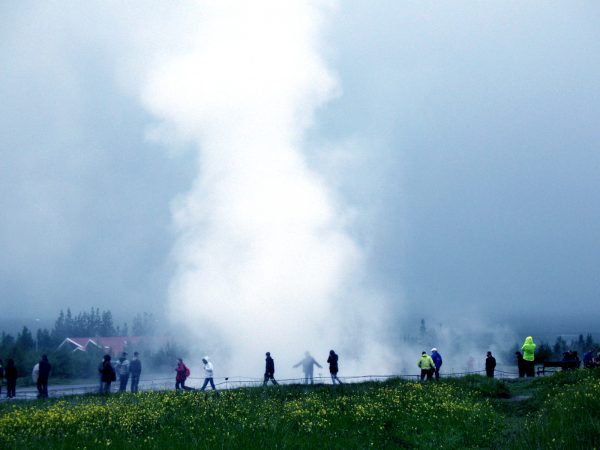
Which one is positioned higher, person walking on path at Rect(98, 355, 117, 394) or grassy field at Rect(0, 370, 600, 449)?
person walking on path at Rect(98, 355, 117, 394)

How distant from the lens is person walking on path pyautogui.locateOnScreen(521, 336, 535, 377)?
30633 mm

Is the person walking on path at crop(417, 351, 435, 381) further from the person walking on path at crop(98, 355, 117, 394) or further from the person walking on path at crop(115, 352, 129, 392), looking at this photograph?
the person walking on path at crop(98, 355, 117, 394)

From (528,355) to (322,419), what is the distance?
1480 centimetres

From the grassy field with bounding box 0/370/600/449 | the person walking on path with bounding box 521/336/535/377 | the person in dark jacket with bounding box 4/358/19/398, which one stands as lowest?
the grassy field with bounding box 0/370/600/449

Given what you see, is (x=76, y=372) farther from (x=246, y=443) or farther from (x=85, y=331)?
(x=85, y=331)

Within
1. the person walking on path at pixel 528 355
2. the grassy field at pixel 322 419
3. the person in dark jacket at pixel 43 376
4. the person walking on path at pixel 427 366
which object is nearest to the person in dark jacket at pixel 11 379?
the person in dark jacket at pixel 43 376

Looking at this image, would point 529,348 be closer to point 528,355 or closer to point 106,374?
point 528,355

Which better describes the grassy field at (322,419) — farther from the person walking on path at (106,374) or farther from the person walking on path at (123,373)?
the person walking on path at (123,373)

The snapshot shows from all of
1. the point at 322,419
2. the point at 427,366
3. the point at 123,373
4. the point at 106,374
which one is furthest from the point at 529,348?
the point at 106,374

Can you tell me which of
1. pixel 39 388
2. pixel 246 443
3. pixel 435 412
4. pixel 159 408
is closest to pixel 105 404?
pixel 159 408

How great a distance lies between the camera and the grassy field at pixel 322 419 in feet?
57.0

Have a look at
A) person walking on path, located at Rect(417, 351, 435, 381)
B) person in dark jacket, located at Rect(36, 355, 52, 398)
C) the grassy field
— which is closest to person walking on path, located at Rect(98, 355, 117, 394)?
the grassy field

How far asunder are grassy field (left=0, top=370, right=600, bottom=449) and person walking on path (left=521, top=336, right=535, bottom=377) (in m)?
4.58

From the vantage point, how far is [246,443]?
17469 mm
